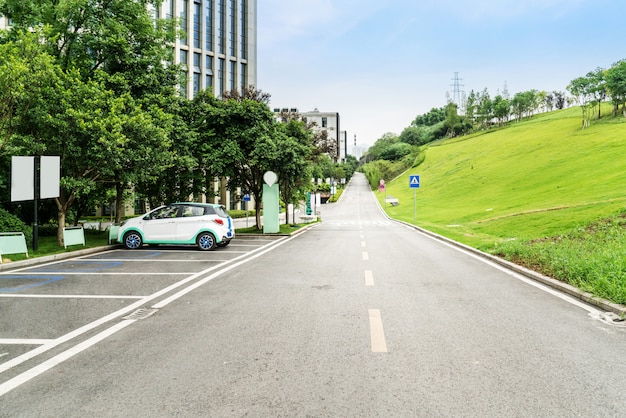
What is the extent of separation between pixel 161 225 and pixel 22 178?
4.54 metres

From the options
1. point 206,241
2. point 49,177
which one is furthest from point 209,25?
point 206,241

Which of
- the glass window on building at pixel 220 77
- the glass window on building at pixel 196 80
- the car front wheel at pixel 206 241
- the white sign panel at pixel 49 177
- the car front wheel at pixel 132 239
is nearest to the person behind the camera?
the white sign panel at pixel 49 177

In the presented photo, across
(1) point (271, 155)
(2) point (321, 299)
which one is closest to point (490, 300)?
(2) point (321, 299)

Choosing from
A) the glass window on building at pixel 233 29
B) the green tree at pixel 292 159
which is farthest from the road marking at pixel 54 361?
the glass window on building at pixel 233 29

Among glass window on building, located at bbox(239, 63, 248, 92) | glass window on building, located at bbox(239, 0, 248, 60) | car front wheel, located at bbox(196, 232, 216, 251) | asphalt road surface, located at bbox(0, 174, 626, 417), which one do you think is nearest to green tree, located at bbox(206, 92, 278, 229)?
car front wheel, located at bbox(196, 232, 216, 251)

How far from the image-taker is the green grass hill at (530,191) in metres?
12.9

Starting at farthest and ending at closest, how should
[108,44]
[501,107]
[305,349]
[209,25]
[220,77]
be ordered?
[501,107], [220,77], [209,25], [108,44], [305,349]

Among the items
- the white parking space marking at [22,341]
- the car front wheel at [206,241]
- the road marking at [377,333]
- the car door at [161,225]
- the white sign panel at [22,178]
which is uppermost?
the white sign panel at [22,178]

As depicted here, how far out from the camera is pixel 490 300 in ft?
22.9

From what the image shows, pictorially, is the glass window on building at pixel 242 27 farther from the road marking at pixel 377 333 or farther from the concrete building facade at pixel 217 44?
the road marking at pixel 377 333

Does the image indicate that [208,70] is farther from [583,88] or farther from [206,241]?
[583,88]

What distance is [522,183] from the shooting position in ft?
156

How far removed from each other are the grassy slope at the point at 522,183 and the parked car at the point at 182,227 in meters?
9.34

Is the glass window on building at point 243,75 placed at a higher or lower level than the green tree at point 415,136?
lower
